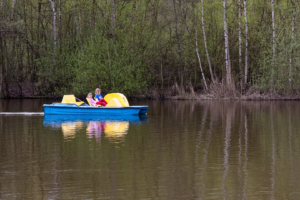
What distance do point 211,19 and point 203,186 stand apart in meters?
28.2

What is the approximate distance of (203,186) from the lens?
23.3 feet

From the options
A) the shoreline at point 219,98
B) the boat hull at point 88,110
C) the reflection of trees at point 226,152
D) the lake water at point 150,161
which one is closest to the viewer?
the lake water at point 150,161

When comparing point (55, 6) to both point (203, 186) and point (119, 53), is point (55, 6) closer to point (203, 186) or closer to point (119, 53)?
point (119, 53)

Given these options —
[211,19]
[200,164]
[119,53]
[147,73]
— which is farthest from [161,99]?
[200,164]

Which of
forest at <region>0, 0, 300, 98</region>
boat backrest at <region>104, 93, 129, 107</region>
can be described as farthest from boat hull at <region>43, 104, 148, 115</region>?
forest at <region>0, 0, 300, 98</region>

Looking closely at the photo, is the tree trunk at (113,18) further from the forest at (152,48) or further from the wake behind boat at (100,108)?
the wake behind boat at (100,108)

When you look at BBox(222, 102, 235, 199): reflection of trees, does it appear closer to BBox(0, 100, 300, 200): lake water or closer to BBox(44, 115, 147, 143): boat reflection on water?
BBox(0, 100, 300, 200): lake water

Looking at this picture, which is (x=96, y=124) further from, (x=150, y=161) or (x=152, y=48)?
(x=152, y=48)

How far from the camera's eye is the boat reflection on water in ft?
43.4

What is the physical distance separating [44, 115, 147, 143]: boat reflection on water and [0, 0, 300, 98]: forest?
12742 mm

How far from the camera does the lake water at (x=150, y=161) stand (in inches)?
271

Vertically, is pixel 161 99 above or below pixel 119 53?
below

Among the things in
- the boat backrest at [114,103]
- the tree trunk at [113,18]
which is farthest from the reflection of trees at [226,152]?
the tree trunk at [113,18]

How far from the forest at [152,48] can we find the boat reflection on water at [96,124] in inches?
502
